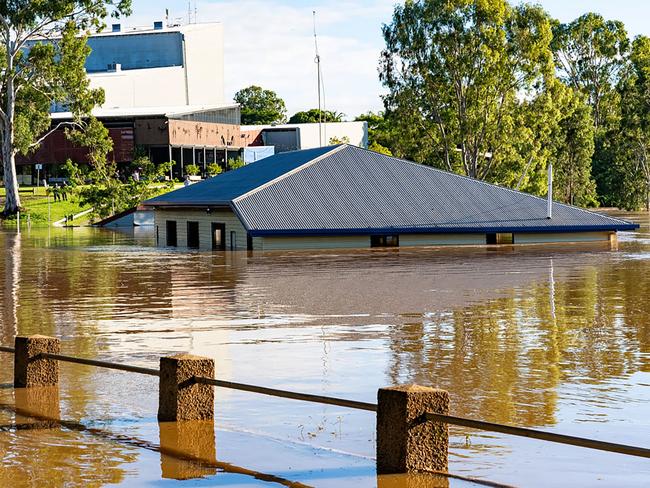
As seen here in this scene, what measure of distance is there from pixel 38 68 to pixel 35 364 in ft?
246

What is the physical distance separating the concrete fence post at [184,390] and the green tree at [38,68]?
73.9 meters

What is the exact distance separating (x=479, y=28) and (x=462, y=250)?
3243cm

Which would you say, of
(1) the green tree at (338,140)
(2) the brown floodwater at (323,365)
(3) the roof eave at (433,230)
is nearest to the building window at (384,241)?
(3) the roof eave at (433,230)

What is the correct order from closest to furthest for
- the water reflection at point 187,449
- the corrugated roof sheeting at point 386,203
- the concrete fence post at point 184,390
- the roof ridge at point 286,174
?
the water reflection at point 187,449, the concrete fence post at point 184,390, the corrugated roof sheeting at point 386,203, the roof ridge at point 286,174

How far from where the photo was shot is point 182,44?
14825cm

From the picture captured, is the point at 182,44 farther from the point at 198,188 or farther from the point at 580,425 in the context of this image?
the point at 580,425

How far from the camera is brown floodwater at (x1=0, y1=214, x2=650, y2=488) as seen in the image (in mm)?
11844

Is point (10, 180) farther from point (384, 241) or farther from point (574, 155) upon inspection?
point (574, 155)

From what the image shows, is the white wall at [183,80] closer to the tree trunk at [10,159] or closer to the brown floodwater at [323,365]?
the tree trunk at [10,159]

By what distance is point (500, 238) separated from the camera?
5862 cm

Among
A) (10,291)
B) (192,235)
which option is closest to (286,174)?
(192,235)

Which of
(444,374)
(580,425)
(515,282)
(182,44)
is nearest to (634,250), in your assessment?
(515,282)

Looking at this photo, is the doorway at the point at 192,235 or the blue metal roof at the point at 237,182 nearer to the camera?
the blue metal roof at the point at 237,182

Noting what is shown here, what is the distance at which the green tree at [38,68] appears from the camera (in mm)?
84125
